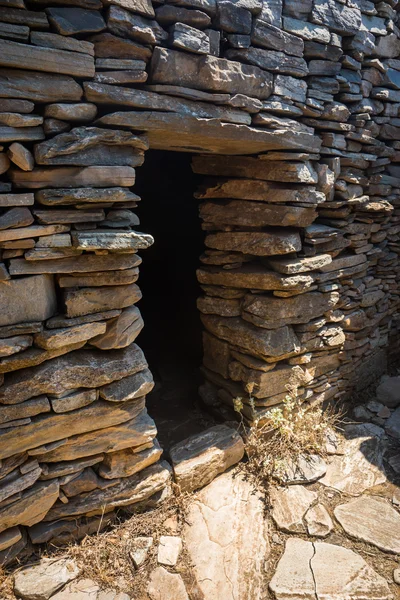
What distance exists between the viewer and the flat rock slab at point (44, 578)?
2.49 meters

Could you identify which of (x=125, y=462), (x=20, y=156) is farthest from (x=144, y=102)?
(x=125, y=462)

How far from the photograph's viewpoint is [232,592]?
262 centimetres

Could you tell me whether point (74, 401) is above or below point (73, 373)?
below

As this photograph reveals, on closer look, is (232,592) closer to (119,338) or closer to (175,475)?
(175,475)

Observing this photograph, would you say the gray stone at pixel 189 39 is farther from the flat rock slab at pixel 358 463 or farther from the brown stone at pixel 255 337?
the flat rock slab at pixel 358 463

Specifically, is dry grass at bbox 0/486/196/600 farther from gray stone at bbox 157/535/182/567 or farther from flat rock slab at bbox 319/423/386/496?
flat rock slab at bbox 319/423/386/496

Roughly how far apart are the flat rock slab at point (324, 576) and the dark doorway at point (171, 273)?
6.45 feet

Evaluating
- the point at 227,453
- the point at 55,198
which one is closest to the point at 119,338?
the point at 55,198

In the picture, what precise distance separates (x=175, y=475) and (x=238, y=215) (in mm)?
2094

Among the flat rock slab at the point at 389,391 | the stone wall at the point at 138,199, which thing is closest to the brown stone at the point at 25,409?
the stone wall at the point at 138,199

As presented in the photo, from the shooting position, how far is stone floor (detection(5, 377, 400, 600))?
2.59m

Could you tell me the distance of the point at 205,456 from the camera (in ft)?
11.0

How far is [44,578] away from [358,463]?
8.43 feet

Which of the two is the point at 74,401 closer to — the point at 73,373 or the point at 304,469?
the point at 73,373
